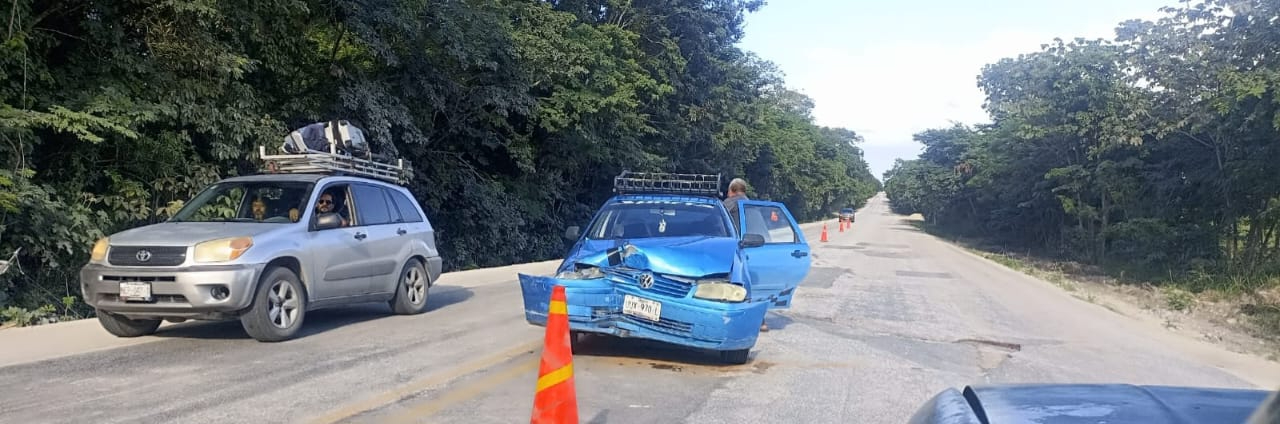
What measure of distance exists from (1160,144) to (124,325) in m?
30.3

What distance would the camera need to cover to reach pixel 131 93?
43.3 feet

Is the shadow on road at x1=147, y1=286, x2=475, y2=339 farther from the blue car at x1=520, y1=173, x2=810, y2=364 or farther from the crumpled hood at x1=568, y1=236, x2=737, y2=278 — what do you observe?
the crumpled hood at x1=568, y1=236, x2=737, y2=278

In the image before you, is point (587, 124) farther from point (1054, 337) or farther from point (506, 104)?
point (1054, 337)

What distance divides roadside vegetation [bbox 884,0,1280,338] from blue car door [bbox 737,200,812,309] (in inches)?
353

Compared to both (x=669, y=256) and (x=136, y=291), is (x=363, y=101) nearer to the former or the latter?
(x=136, y=291)

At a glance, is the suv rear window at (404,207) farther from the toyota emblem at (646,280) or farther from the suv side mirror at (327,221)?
the toyota emblem at (646,280)

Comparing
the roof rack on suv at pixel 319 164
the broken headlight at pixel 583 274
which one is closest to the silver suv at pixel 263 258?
the roof rack on suv at pixel 319 164

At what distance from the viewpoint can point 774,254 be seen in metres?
10.4

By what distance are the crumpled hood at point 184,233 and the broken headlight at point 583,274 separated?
296 cm

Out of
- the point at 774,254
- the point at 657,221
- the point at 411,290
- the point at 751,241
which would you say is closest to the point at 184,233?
the point at 411,290

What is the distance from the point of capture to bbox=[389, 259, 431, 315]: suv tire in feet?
34.9

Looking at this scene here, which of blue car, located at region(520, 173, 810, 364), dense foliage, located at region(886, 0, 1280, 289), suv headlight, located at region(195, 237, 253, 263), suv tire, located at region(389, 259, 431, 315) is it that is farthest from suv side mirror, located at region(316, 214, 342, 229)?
dense foliage, located at region(886, 0, 1280, 289)

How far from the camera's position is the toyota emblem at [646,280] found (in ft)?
24.6

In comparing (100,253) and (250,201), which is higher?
(250,201)
